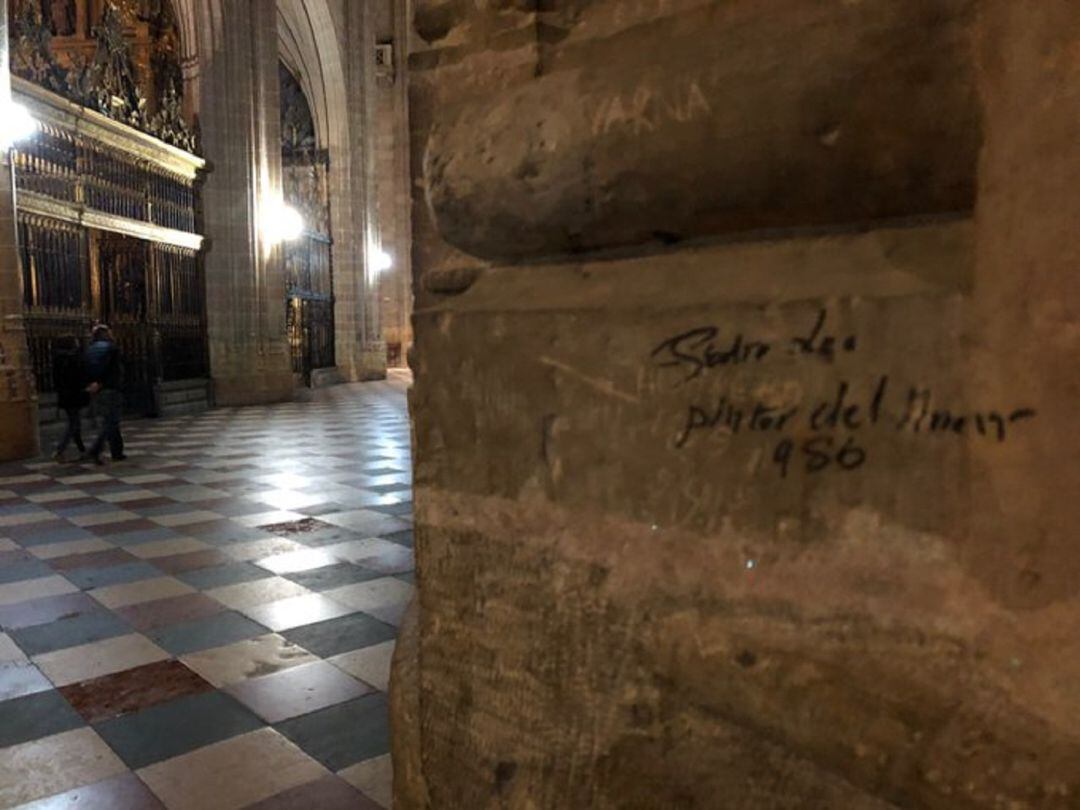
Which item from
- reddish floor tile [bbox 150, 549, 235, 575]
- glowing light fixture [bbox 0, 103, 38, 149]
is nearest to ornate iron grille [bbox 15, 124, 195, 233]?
glowing light fixture [bbox 0, 103, 38, 149]

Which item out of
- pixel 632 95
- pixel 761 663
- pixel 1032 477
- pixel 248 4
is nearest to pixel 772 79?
pixel 632 95

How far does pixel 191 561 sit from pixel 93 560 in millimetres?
541

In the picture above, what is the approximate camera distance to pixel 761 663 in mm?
1231

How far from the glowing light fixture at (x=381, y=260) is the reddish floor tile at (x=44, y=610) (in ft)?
56.8

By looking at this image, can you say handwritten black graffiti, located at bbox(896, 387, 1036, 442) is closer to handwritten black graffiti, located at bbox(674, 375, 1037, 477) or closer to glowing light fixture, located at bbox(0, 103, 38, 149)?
handwritten black graffiti, located at bbox(674, 375, 1037, 477)

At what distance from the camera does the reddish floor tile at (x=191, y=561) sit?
14.3ft

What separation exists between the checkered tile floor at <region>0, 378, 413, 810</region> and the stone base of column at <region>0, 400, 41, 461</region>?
1307 mm

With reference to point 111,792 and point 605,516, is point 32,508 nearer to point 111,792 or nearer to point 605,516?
point 111,792

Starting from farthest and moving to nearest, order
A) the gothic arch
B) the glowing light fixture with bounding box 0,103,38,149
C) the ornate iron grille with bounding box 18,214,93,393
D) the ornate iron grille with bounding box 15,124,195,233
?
1. the gothic arch
2. the ornate iron grille with bounding box 15,124,195,233
3. the ornate iron grille with bounding box 18,214,93,393
4. the glowing light fixture with bounding box 0,103,38,149

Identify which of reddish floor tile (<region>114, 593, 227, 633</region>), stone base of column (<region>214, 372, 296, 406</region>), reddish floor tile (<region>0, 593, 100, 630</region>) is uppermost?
stone base of column (<region>214, 372, 296, 406</region>)

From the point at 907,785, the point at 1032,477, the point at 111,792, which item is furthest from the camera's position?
the point at 111,792

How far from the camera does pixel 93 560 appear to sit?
4527mm

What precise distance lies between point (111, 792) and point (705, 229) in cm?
210

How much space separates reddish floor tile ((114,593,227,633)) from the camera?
354 cm
